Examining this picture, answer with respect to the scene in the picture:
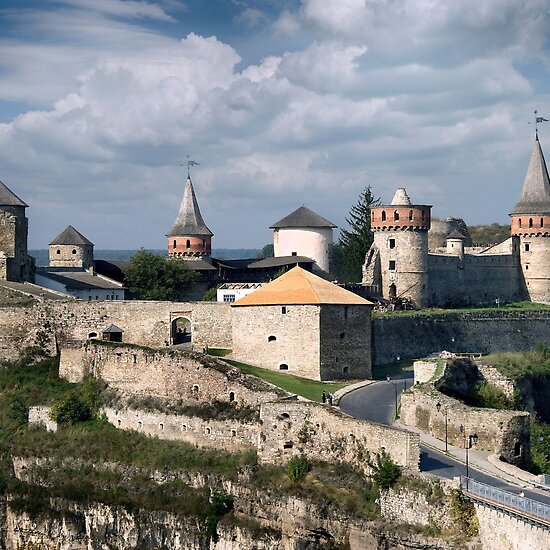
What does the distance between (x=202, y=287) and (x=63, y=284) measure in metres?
10.0

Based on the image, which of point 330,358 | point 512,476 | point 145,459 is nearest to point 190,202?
point 330,358

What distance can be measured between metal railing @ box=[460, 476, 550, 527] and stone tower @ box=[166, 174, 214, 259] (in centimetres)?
4406

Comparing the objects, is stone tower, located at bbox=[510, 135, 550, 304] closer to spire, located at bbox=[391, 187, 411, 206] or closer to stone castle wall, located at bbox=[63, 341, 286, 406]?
spire, located at bbox=[391, 187, 411, 206]

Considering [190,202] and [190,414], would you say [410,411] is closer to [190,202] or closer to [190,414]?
[190,414]

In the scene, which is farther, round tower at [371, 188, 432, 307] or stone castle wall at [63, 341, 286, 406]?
round tower at [371, 188, 432, 307]

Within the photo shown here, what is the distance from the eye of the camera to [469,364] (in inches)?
2327

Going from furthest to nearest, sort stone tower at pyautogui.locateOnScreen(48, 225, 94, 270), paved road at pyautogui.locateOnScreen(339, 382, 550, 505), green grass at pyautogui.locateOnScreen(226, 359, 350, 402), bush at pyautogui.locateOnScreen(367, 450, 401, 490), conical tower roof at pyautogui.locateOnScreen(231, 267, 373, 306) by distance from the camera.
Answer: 1. stone tower at pyautogui.locateOnScreen(48, 225, 94, 270)
2. conical tower roof at pyautogui.locateOnScreen(231, 267, 373, 306)
3. green grass at pyautogui.locateOnScreen(226, 359, 350, 402)
4. bush at pyautogui.locateOnScreen(367, 450, 401, 490)
5. paved road at pyautogui.locateOnScreen(339, 382, 550, 505)

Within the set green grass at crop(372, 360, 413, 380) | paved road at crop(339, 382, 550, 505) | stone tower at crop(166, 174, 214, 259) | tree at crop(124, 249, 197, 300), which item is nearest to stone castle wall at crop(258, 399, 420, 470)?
paved road at crop(339, 382, 550, 505)

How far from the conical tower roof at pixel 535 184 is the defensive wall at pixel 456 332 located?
9822 millimetres

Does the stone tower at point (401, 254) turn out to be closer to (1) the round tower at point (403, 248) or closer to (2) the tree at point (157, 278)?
(1) the round tower at point (403, 248)

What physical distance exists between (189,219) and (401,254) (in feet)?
46.3

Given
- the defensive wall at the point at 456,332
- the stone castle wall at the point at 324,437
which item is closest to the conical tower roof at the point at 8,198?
the defensive wall at the point at 456,332

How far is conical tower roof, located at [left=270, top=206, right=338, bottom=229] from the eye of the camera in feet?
270

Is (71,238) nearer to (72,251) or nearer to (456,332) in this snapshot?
(72,251)
